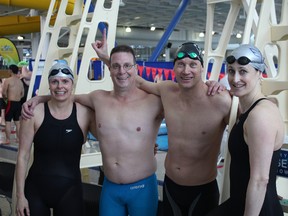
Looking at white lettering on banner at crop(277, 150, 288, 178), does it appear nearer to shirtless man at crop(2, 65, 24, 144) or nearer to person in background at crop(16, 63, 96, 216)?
person in background at crop(16, 63, 96, 216)

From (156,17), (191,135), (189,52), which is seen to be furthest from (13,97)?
(156,17)

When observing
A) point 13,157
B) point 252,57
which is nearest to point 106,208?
point 252,57

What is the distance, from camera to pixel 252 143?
186 cm

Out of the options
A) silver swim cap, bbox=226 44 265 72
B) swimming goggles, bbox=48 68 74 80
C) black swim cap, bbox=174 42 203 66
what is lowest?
swimming goggles, bbox=48 68 74 80

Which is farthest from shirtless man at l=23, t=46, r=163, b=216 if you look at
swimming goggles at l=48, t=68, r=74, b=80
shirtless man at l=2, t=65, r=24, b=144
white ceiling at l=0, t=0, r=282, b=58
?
white ceiling at l=0, t=0, r=282, b=58

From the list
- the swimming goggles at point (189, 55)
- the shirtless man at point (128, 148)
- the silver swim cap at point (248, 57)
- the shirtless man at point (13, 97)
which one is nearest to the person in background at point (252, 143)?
the silver swim cap at point (248, 57)

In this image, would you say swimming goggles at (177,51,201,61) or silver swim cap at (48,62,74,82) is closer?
swimming goggles at (177,51,201,61)

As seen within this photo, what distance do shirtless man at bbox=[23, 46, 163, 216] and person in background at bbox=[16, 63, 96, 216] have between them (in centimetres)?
17

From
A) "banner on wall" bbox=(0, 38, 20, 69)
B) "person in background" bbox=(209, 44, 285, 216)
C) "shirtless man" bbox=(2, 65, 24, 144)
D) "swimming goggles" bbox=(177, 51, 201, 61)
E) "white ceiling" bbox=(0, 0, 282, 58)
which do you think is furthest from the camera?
"white ceiling" bbox=(0, 0, 282, 58)

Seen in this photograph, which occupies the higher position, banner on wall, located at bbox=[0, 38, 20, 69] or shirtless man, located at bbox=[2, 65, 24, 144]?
banner on wall, located at bbox=[0, 38, 20, 69]

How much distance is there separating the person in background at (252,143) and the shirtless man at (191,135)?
0.42 metres

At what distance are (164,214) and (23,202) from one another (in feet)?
3.30

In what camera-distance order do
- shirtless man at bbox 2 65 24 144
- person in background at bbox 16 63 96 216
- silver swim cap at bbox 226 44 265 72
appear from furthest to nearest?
shirtless man at bbox 2 65 24 144 < person in background at bbox 16 63 96 216 < silver swim cap at bbox 226 44 265 72

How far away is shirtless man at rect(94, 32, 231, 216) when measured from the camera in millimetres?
2492
